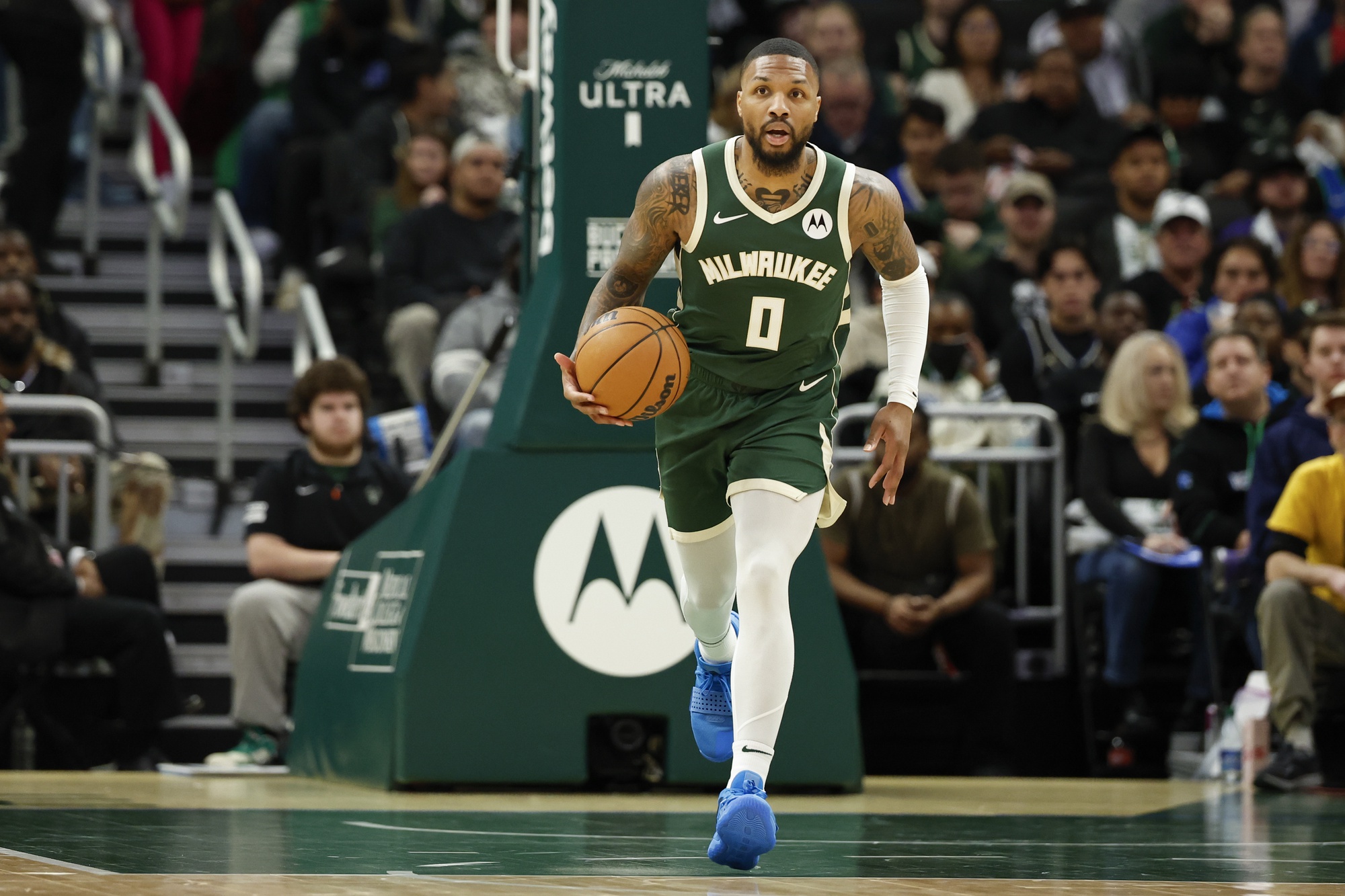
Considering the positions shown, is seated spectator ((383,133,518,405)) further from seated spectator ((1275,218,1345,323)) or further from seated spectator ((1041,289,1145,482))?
seated spectator ((1275,218,1345,323))

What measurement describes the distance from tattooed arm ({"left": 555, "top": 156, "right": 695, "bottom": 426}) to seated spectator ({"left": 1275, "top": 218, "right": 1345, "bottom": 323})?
6.71m

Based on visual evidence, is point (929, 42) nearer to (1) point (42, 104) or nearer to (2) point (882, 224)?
(1) point (42, 104)

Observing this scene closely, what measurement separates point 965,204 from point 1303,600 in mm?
4487

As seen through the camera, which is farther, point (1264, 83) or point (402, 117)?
point (1264, 83)

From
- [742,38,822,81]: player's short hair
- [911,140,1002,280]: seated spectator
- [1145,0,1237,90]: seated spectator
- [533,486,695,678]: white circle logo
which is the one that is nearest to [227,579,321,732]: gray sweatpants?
[533,486,695,678]: white circle logo

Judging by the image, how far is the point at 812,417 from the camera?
5.96 metres

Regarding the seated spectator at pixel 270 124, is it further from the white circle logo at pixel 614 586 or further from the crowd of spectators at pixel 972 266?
the white circle logo at pixel 614 586

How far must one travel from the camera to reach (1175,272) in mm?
12086

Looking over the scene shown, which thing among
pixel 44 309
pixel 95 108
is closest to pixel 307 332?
pixel 44 309

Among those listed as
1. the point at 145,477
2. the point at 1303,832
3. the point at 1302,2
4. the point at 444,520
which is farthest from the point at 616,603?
the point at 1302,2

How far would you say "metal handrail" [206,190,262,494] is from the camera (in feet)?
38.3

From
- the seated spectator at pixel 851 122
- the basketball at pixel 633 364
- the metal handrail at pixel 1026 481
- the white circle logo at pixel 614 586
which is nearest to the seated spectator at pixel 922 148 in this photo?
the seated spectator at pixel 851 122

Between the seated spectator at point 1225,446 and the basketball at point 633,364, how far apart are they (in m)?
4.74

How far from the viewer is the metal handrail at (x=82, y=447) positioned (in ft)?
32.2
